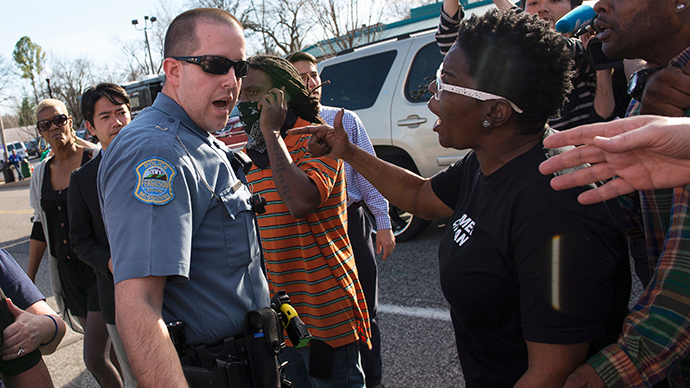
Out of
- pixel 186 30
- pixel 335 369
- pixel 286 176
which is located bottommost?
pixel 335 369

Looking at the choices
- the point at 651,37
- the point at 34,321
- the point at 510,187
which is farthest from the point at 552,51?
the point at 34,321

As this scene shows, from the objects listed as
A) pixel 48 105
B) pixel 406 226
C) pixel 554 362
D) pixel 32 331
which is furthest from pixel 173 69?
pixel 406 226

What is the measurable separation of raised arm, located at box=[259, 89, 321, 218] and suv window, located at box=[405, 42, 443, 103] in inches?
124

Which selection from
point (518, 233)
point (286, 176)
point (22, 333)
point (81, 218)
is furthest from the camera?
point (81, 218)

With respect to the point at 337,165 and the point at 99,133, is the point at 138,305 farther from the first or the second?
the point at 99,133

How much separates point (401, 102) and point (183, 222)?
4232 millimetres

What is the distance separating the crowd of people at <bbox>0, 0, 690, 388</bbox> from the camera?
1272mm

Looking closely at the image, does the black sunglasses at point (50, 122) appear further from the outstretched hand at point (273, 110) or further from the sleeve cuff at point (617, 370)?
the sleeve cuff at point (617, 370)

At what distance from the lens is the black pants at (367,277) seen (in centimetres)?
290

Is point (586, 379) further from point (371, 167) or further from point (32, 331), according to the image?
point (32, 331)

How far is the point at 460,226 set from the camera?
5.41 feet

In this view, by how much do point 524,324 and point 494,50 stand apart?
2.97ft

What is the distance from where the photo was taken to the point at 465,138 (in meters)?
1.72

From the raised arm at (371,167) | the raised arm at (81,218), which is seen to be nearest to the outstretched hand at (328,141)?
the raised arm at (371,167)
